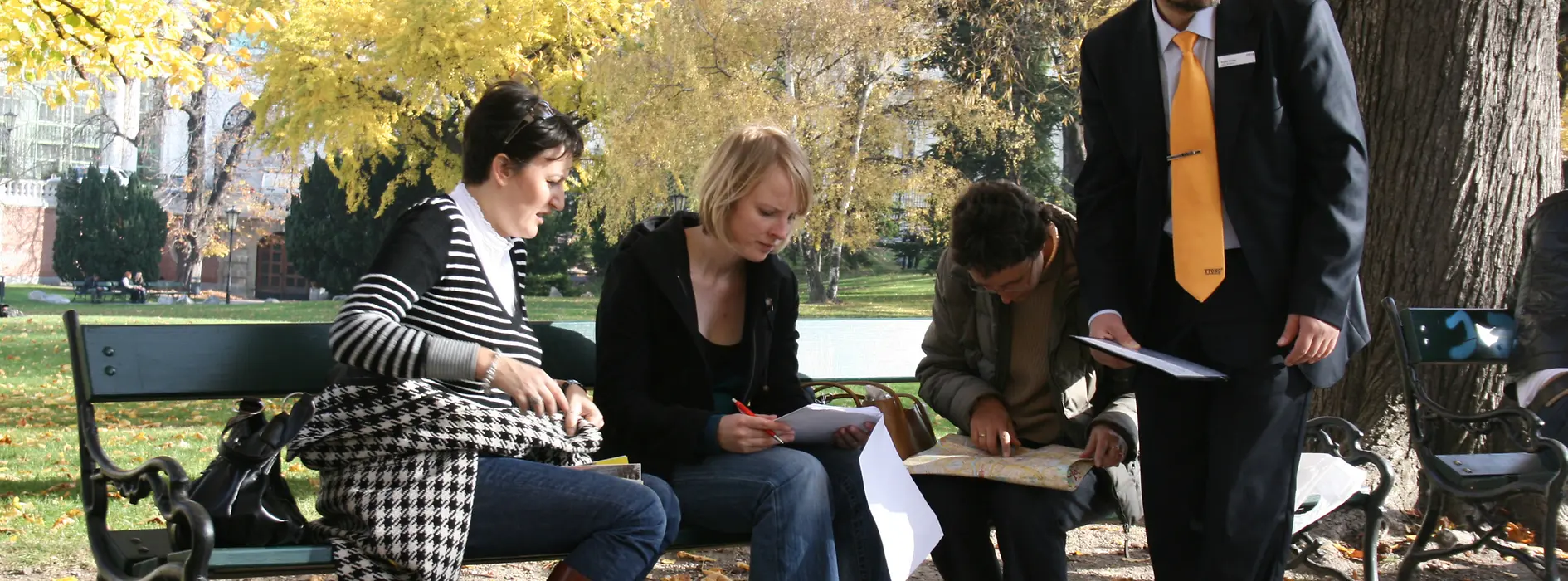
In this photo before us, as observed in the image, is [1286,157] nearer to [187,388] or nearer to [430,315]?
[430,315]

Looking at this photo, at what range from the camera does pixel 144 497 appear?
2.59m

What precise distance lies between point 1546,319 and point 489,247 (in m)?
3.11

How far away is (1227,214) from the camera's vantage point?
2527 millimetres

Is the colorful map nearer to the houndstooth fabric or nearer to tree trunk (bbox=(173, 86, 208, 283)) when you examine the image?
the houndstooth fabric

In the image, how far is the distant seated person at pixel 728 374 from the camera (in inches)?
111

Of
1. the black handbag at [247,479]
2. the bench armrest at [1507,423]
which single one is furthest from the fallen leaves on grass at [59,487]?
the bench armrest at [1507,423]

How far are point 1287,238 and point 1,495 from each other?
19.0 feet

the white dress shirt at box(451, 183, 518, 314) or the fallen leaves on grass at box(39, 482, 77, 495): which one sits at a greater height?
the white dress shirt at box(451, 183, 518, 314)

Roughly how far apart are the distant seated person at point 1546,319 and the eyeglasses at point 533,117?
9.82 feet

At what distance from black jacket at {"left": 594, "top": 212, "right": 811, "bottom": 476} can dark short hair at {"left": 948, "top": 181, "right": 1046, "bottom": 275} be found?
1.54 feet

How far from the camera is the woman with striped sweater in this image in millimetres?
2467

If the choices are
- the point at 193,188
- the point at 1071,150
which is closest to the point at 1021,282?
the point at 1071,150

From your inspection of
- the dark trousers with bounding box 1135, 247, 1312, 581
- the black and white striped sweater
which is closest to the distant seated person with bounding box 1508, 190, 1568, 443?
the dark trousers with bounding box 1135, 247, 1312, 581

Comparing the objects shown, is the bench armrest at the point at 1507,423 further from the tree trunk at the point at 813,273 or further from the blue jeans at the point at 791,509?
the tree trunk at the point at 813,273
